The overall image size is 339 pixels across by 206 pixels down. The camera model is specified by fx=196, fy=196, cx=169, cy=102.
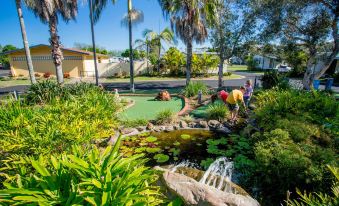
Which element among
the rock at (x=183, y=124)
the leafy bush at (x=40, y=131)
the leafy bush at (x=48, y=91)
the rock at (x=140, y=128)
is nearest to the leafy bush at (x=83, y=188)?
the leafy bush at (x=40, y=131)

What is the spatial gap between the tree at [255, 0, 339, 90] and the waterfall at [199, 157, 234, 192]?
9.85 meters

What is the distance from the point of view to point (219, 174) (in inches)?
166

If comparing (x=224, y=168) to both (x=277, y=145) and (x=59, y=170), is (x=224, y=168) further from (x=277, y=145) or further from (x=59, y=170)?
(x=59, y=170)

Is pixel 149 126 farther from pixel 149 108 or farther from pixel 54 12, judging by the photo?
pixel 54 12

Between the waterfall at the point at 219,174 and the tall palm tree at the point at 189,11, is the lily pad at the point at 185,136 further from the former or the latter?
the tall palm tree at the point at 189,11

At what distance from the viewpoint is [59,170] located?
7.29ft

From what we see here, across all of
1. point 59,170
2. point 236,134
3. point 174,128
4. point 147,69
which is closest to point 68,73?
point 147,69

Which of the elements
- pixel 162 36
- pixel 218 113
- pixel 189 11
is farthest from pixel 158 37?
pixel 218 113

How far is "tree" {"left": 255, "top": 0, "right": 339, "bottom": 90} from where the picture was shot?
33.8 feet

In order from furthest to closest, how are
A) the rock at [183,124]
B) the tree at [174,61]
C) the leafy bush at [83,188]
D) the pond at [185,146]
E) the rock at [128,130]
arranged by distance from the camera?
the tree at [174,61]
the rock at [183,124]
the rock at [128,130]
the pond at [185,146]
the leafy bush at [83,188]

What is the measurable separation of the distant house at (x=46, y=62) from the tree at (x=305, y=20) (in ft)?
70.4

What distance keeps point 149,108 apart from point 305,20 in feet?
32.4

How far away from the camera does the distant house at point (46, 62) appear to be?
25.4m

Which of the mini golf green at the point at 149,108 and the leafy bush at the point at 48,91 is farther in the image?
the leafy bush at the point at 48,91
